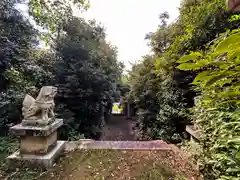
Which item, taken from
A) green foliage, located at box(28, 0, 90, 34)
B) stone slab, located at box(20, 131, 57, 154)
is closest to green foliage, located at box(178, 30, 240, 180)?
stone slab, located at box(20, 131, 57, 154)

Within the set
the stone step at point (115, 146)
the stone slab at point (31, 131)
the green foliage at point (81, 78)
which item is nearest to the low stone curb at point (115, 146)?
the stone step at point (115, 146)

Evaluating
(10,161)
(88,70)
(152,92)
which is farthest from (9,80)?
(152,92)

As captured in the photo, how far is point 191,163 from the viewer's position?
7.91 feet

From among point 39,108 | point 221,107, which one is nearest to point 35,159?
point 39,108

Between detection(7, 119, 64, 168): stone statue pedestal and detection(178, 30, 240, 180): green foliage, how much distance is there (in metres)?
2.07

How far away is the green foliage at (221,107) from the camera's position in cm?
35

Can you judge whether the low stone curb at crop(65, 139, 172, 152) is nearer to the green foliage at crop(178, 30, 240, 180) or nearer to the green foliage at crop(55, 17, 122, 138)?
the green foliage at crop(178, 30, 240, 180)

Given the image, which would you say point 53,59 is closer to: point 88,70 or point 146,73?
point 88,70

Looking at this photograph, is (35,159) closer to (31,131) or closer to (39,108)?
(31,131)

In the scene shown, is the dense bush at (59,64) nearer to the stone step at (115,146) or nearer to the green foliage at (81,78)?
the green foliage at (81,78)

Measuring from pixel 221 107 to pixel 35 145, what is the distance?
246 centimetres

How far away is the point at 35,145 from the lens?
239 centimetres

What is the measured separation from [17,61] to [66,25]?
2.16m

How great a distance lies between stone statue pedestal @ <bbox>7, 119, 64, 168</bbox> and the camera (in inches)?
90.5
